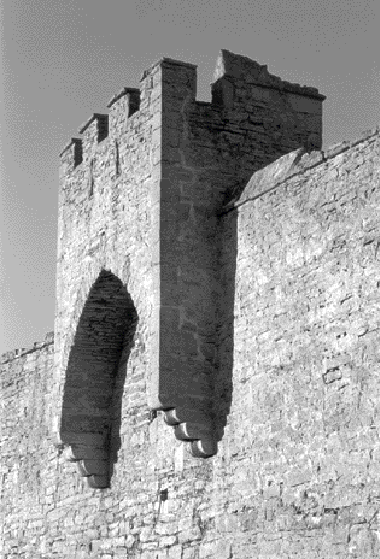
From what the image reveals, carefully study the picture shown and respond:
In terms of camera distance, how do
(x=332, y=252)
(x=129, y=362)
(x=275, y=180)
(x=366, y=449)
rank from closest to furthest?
(x=366, y=449) < (x=332, y=252) < (x=275, y=180) < (x=129, y=362)

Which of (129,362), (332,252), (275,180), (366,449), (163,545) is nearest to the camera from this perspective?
(366,449)

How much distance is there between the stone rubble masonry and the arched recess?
0.02 metres

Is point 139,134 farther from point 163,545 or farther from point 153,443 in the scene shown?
point 163,545

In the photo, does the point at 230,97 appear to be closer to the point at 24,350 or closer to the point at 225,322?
the point at 225,322

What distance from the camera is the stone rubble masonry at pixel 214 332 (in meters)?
11.6

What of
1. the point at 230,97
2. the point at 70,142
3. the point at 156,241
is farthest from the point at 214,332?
the point at 70,142

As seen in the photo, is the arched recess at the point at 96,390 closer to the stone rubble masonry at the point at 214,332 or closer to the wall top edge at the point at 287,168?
the stone rubble masonry at the point at 214,332

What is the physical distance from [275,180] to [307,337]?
1591mm

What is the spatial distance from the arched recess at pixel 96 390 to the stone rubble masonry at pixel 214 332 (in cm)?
2

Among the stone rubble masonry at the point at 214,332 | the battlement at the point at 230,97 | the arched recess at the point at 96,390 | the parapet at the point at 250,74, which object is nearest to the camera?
the stone rubble masonry at the point at 214,332

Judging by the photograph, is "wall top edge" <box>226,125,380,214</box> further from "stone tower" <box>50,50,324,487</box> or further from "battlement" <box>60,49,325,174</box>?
"battlement" <box>60,49,325,174</box>

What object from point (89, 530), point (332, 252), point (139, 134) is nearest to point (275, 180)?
point (332, 252)

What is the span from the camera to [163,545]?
552 inches

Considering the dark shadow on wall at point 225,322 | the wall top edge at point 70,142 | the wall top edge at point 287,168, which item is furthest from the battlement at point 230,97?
the dark shadow on wall at point 225,322
